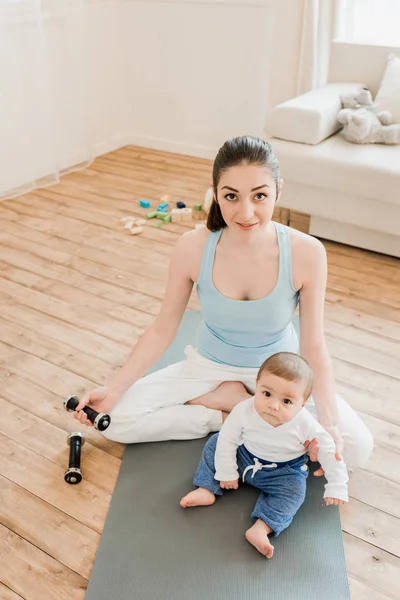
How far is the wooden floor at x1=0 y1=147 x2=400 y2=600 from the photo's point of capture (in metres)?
1.31

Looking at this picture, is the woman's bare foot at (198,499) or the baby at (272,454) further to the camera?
the woman's bare foot at (198,499)

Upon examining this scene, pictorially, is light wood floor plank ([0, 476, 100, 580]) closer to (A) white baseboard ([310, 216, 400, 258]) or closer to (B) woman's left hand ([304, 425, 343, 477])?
(B) woman's left hand ([304, 425, 343, 477])

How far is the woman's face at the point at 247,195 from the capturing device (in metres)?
1.22

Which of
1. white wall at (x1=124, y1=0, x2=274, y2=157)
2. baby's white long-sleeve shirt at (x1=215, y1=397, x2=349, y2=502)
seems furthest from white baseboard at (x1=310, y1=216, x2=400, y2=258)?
baby's white long-sleeve shirt at (x1=215, y1=397, x2=349, y2=502)

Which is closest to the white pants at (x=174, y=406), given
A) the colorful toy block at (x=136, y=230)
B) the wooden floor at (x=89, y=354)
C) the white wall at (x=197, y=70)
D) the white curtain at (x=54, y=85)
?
the wooden floor at (x=89, y=354)

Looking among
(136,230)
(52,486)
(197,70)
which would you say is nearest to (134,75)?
(197,70)

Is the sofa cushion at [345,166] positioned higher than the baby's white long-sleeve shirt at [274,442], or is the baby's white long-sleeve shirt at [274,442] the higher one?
the sofa cushion at [345,166]

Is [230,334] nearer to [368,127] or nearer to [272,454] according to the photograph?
[272,454]

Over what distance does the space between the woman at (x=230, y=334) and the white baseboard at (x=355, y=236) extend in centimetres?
113

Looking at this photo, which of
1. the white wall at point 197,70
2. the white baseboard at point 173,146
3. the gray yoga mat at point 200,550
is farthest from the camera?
the white baseboard at point 173,146

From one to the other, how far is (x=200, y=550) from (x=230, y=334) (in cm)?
50

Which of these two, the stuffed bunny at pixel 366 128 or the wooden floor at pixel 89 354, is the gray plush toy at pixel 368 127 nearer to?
the stuffed bunny at pixel 366 128

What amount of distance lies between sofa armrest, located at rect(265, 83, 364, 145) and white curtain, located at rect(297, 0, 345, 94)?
575 millimetres

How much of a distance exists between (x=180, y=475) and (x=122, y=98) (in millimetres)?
3029
